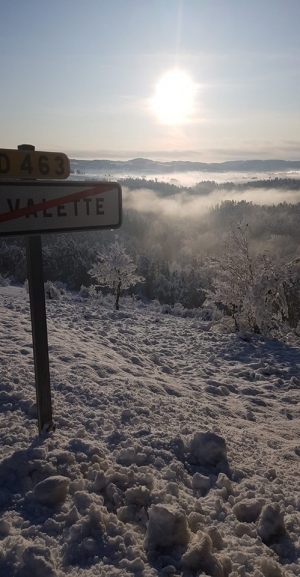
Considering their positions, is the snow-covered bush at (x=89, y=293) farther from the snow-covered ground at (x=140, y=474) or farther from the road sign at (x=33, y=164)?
the road sign at (x=33, y=164)

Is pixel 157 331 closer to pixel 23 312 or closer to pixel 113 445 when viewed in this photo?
pixel 23 312

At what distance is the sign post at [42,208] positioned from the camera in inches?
114

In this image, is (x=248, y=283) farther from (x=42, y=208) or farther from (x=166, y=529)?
(x=166, y=529)

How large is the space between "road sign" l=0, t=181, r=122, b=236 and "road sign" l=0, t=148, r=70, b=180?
0.09 m

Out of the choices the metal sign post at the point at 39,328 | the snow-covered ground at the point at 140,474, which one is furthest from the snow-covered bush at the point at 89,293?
the metal sign post at the point at 39,328

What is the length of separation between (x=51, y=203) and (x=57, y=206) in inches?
2.2

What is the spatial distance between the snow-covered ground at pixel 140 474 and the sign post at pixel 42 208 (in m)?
0.58

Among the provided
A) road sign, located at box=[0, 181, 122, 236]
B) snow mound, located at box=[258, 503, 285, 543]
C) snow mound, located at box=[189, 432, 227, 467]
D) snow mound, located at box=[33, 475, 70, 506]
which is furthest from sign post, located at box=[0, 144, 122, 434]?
snow mound, located at box=[258, 503, 285, 543]

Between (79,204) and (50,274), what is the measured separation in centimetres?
6864

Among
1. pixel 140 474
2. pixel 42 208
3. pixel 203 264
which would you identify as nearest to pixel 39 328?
pixel 42 208

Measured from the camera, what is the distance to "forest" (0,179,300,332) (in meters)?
13.4

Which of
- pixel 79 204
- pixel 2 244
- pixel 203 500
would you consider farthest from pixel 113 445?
pixel 2 244

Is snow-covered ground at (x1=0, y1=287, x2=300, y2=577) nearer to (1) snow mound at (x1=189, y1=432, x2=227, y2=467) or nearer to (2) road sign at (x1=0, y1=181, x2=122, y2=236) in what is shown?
(1) snow mound at (x1=189, y1=432, x2=227, y2=467)

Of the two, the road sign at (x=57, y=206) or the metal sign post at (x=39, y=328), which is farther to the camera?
the metal sign post at (x=39, y=328)
